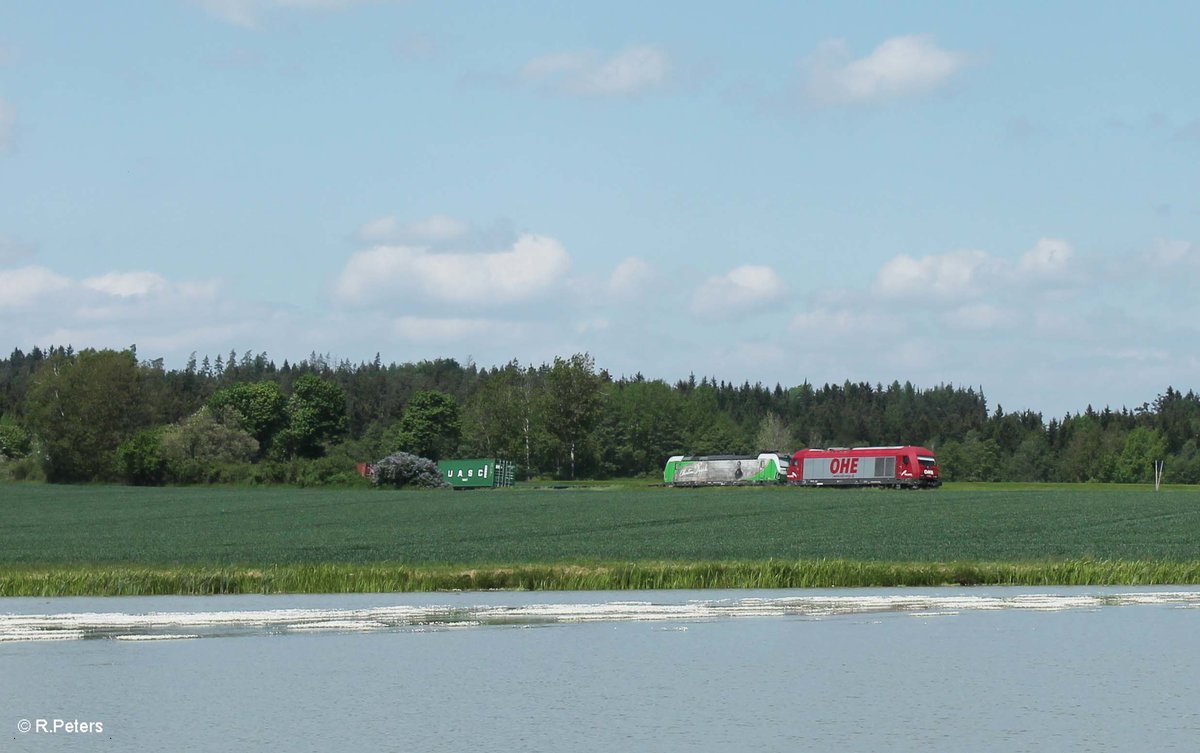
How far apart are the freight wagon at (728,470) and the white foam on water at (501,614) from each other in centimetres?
9383

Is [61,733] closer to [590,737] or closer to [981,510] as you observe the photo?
[590,737]

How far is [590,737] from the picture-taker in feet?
38.1

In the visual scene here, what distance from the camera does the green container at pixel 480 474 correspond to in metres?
125

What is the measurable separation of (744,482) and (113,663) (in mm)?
103962

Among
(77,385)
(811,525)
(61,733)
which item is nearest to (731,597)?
(61,733)

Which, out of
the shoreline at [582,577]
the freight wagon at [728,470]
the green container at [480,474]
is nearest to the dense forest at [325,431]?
the green container at [480,474]

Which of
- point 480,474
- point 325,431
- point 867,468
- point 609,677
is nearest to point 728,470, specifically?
point 867,468

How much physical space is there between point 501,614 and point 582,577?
6238mm

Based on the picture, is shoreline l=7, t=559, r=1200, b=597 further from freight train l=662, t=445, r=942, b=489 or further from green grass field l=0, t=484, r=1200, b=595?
freight train l=662, t=445, r=942, b=489

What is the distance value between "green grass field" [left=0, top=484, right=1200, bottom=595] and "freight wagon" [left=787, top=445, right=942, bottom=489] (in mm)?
13345

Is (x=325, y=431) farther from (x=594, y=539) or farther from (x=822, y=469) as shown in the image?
(x=594, y=539)

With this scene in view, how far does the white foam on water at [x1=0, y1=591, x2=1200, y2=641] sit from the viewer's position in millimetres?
19062
